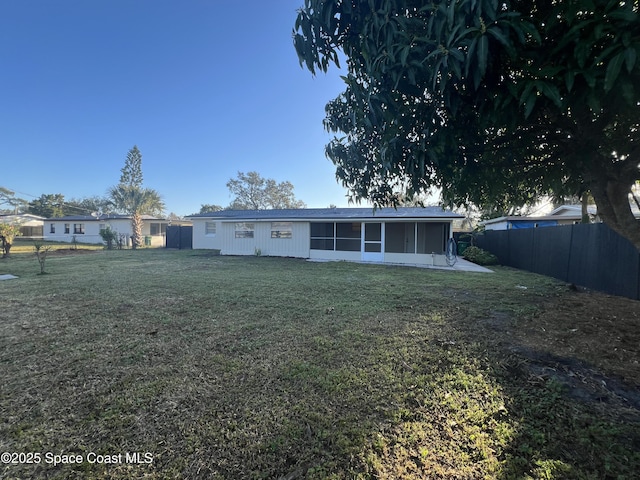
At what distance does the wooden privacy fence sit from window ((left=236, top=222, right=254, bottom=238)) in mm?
13606

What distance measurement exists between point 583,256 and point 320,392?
8679mm

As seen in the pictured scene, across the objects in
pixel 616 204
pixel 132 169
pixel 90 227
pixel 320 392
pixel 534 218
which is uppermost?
pixel 132 169

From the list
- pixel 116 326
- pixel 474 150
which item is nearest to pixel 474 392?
pixel 474 150

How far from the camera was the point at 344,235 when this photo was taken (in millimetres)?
15805

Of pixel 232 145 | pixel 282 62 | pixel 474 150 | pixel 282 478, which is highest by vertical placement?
Result: pixel 232 145

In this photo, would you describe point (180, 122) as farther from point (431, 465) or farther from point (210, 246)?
point (431, 465)

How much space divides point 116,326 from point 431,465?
4524 mm

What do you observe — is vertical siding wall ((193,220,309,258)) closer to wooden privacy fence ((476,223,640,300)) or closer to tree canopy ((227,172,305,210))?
wooden privacy fence ((476,223,640,300))

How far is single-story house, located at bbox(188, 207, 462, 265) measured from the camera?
13508 mm

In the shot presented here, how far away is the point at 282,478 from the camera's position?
1.60 m

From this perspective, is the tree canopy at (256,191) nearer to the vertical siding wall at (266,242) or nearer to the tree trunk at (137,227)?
the tree trunk at (137,227)

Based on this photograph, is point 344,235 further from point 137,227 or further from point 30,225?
point 30,225

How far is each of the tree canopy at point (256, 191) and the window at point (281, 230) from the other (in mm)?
26707

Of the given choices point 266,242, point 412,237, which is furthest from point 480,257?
point 266,242
